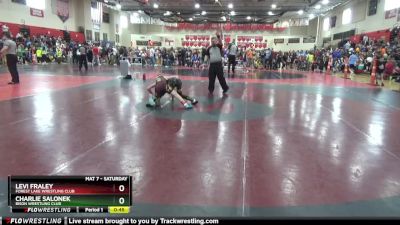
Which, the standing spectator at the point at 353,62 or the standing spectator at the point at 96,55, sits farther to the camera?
the standing spectator at the point at 96,55

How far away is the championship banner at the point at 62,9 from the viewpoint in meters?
30.3

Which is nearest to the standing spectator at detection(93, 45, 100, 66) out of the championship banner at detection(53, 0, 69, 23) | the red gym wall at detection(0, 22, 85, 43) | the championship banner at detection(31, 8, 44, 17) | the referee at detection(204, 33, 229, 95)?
the red gym wall at detection(0, 22, 85, 43)

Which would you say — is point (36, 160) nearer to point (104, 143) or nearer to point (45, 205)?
point (104, 143)

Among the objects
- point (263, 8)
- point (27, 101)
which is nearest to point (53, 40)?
point (263, 8)

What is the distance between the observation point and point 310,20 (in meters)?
44.7

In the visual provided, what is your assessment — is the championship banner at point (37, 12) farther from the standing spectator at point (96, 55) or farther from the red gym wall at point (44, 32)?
the standing spectator at point (96, 55)

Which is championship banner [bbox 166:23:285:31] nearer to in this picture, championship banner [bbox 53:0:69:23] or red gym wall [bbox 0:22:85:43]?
red gym wall [bbox 0:22:85:43]

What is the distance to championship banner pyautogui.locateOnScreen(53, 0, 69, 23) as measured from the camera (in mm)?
30291

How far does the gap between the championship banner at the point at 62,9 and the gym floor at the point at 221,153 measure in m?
25.7

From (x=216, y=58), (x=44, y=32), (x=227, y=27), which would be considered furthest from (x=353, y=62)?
(x=227, y=27)

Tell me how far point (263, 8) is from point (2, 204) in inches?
1403

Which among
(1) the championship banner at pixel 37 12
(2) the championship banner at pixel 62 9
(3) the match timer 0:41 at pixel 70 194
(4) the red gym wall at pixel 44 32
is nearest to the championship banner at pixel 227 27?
(4) the red gym wall at pixel 44 32

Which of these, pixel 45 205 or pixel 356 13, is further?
pixel 356 13

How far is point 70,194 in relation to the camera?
2.31 m
